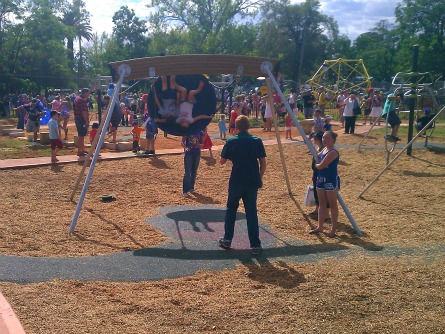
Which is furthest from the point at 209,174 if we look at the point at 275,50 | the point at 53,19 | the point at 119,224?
the point at 275,50

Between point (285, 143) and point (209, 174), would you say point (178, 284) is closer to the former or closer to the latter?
point (209, 174)

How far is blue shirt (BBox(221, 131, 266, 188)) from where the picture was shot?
6445 mm

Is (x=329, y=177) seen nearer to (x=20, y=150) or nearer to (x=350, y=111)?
(x=20, y=150)

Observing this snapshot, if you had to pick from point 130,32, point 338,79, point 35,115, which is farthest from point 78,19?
point 35,115

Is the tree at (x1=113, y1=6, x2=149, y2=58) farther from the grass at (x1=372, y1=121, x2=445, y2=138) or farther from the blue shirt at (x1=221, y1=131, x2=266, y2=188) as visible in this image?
the blue shirt at (x1=221, y1=131, x2=266, y2=188)

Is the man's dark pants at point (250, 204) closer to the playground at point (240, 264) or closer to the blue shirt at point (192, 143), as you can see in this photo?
the playground at point (240, 264)

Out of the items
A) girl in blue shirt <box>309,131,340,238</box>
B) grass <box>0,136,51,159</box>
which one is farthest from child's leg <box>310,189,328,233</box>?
grass <box>0,136,51,159</box>

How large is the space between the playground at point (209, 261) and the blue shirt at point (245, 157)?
2.95ft

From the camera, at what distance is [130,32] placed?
2746 inches

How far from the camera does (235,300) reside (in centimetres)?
500

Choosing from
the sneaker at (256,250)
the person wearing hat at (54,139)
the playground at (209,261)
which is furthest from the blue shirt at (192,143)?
the person wearing hat at (54,139)

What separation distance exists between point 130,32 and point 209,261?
67094 mm

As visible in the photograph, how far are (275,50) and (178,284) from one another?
60.7 metres

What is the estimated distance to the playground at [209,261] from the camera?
4.57m
